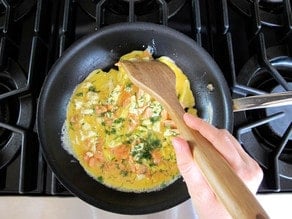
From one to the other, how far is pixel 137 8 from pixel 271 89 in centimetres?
32

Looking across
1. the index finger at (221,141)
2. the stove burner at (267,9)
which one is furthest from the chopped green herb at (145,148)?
the stove burner at (267,9)

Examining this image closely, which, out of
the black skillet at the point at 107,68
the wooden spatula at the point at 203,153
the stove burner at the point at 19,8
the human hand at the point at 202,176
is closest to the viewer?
the wooden spatula at the point at 203,153

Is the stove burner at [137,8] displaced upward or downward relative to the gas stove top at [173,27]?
upward

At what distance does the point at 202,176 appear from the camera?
0.61m

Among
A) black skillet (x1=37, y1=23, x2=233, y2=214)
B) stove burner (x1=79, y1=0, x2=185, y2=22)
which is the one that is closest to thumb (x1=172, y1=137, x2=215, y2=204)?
black skillet (x1=37, y1=23, x2=233, y2=214)

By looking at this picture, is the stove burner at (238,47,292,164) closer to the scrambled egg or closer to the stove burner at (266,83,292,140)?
the stove burner at (266,83,292,140)

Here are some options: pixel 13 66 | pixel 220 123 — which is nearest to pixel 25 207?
pixel 13 66

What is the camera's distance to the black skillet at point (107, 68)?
2.50ft

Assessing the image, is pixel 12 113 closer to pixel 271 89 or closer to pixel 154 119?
pixel 154 119

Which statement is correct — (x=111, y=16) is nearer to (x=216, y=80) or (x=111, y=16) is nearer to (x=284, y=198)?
(x=216, y=80)

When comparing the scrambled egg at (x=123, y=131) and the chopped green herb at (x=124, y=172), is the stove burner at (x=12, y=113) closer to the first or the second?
the scrambled egg at (x=123, y=131)

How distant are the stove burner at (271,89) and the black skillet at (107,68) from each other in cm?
7

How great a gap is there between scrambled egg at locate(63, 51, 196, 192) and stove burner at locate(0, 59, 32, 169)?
0.28 ft

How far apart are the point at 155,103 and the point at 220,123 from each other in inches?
5.5
